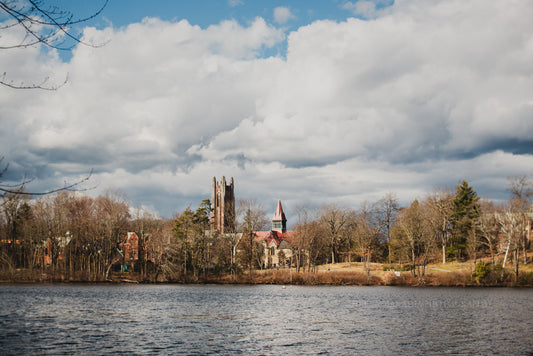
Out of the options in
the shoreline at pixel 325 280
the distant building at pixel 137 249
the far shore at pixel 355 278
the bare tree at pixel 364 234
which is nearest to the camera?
the shoreline at pixel 325 280

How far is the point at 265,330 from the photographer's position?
110 feet

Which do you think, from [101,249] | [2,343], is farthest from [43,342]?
[101,249]

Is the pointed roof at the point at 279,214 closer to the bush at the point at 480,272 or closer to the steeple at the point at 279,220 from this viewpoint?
the steeple at the point at 279,220

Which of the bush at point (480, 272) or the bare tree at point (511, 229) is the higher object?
the bare tree at point (511, 229)

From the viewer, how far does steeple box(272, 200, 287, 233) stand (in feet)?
548

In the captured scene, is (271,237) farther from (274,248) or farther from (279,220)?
(279,220)

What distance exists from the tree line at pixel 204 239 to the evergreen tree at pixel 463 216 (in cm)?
21

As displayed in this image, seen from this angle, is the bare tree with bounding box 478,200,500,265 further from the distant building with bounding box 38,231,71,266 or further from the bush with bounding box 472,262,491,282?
the distant building with bounding box 38,231,71,266

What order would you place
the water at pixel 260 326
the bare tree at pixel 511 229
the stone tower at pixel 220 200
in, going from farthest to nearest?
the stone tower at pixel 220 200 < the bare tree at pixel 511 229 < the water at pixel 260 326

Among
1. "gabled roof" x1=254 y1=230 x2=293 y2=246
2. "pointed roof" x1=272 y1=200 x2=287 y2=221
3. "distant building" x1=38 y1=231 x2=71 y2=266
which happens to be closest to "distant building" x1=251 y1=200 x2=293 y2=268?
"gabled roof" x1=254 y1=230 x2=293 y2=246

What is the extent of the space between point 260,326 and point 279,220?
434ft

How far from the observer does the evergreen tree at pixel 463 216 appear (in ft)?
319

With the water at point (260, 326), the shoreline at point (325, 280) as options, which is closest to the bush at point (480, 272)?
the shoreline at point (325, 280)

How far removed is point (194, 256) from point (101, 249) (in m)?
17.6
